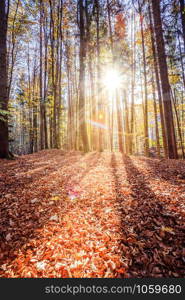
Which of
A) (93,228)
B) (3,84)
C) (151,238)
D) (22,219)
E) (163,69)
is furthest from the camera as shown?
(163,69)

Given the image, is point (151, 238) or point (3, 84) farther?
point (3, 84)

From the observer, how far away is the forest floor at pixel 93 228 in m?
1.46

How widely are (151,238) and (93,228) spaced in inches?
32.1

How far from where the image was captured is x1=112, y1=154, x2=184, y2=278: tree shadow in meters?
1.40

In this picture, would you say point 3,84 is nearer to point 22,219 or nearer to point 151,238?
point 22,219

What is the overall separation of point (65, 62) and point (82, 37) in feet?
19.3

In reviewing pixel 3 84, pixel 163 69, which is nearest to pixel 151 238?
pixel 3 84

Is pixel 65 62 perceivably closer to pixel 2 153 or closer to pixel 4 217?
pixel 2 153

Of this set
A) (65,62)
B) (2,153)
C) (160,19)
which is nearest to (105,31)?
(160,19)

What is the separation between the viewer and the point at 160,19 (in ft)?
21.3

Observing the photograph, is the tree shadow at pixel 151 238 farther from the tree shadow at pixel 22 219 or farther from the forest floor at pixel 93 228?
A: the tree shadow at pixel 22 219

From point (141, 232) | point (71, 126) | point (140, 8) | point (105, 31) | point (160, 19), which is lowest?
point (141, 232)

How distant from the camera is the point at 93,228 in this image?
2.01m

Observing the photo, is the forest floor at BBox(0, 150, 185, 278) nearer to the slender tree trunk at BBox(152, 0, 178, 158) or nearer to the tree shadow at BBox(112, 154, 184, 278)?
the tree shadow at BBox(112, 154, 184, 278)
